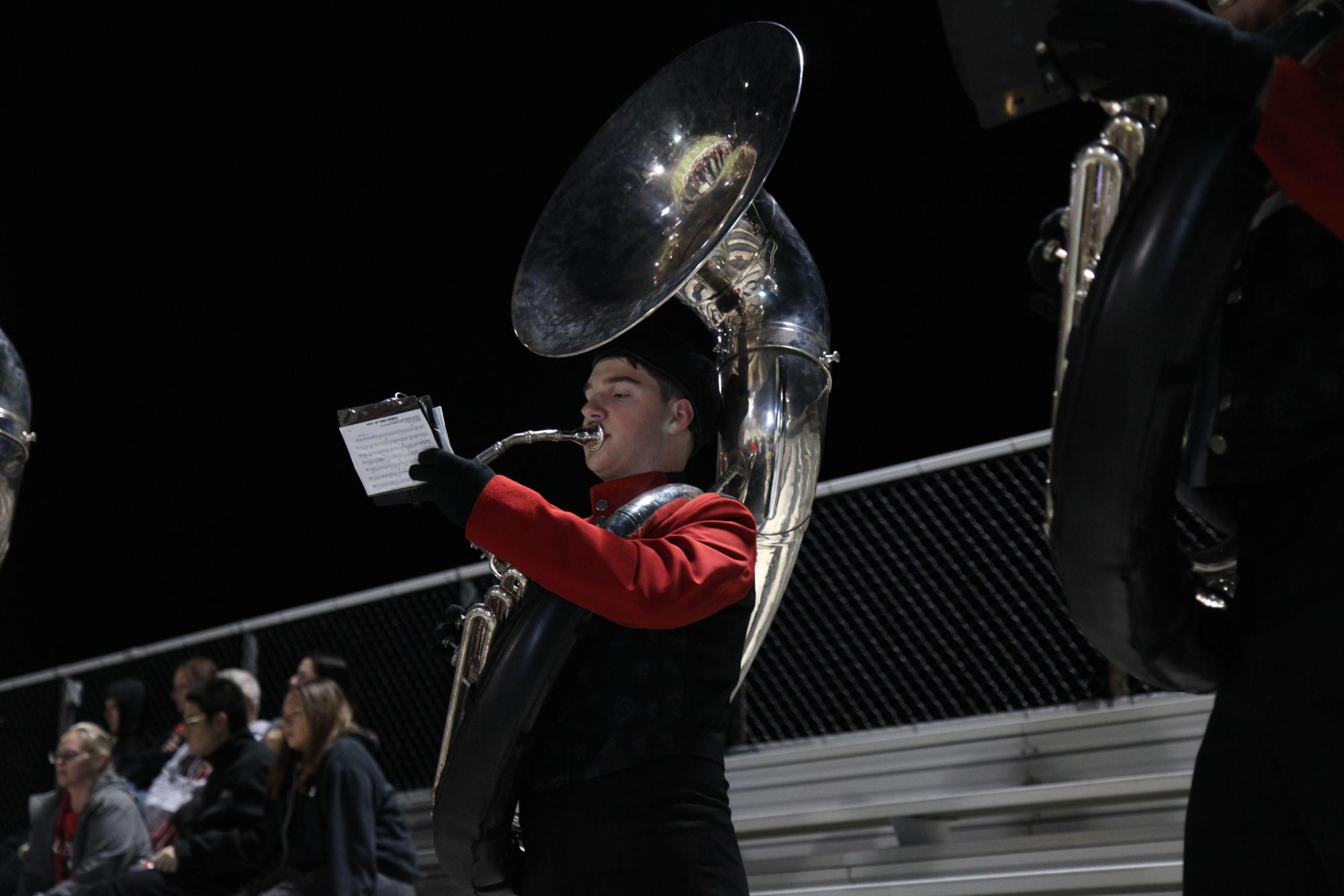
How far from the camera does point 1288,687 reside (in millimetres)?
1138

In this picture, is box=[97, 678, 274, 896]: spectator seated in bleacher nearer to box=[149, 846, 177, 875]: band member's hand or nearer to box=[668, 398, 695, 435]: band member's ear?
box=[149, 846, 177, 875]: band member's hand

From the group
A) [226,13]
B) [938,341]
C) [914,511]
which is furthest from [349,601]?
[226,13]

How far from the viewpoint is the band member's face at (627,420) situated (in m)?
2.19

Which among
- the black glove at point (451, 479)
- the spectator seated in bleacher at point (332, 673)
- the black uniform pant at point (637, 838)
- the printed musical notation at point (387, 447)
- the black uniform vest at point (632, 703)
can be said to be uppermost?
the printed musical notation at point (387, 447)

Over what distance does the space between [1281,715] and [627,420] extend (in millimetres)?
1230

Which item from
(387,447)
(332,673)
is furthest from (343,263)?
(387,447)

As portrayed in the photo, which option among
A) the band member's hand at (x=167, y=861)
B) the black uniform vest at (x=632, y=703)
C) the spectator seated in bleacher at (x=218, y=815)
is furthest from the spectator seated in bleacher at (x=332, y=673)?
the black uniform vest at (x=632, y=703)

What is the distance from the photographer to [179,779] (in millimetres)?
4852

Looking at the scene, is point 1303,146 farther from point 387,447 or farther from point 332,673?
point 332,673

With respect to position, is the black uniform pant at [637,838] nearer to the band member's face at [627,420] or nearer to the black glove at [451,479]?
the black glove at [451,479]

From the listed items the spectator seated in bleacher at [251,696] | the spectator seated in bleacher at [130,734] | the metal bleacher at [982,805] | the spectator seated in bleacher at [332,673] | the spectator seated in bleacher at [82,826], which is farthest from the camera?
the spectator seated in bleacher at [130,734]

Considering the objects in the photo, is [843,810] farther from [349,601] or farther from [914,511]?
[349,601]

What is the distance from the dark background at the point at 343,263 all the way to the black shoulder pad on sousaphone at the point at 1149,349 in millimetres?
4259

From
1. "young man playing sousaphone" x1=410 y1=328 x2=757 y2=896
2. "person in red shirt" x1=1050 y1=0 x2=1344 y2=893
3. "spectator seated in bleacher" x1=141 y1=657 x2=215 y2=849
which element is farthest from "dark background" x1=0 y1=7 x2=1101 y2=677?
"person in red shirt" x1=1050 y1=0 x2=1344 y2=893
